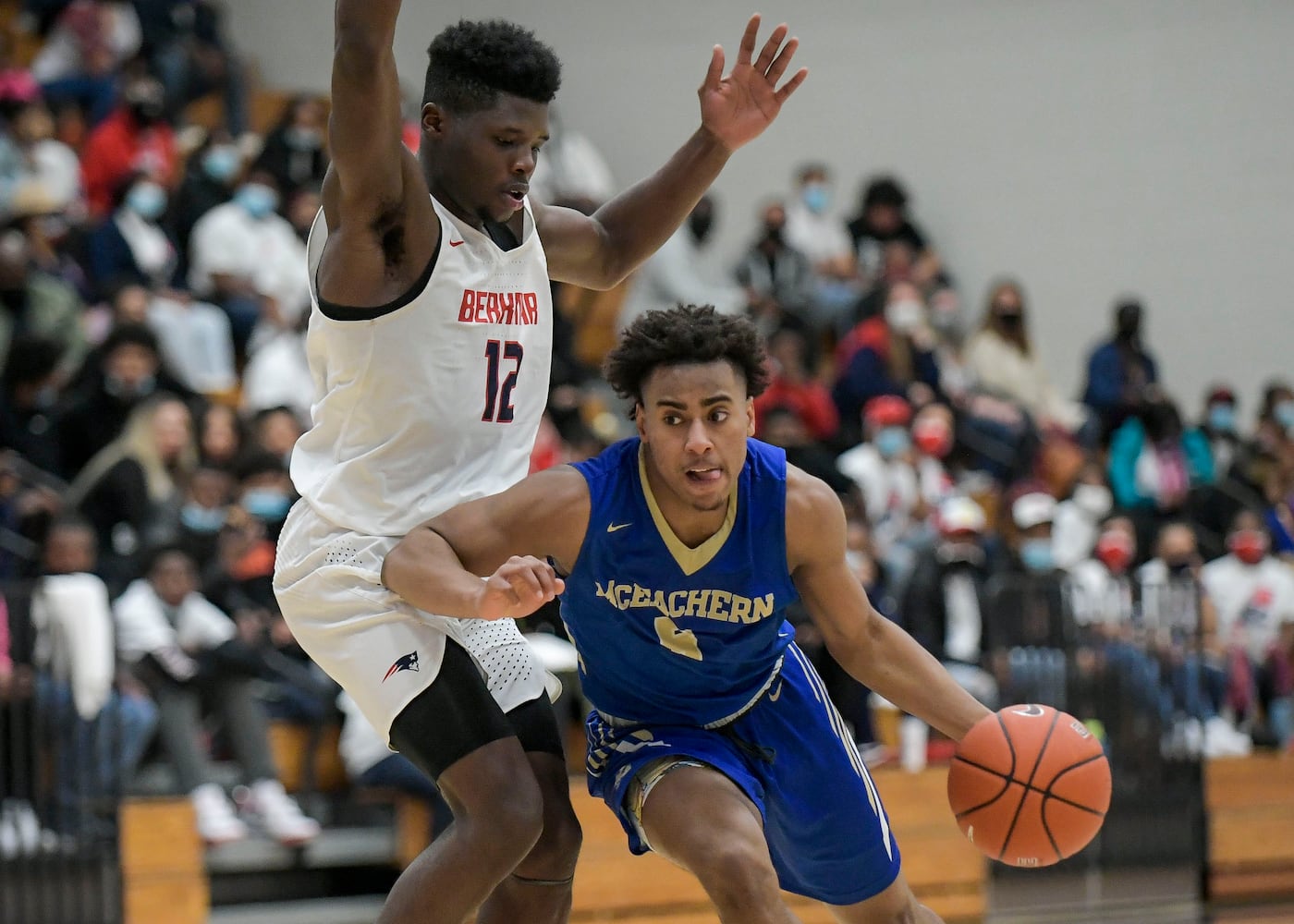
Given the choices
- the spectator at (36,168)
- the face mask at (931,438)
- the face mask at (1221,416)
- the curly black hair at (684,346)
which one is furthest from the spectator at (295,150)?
the curly black hair at (684,346)

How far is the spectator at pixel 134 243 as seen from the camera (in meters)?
10.9

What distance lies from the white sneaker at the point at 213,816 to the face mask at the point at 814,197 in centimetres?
879

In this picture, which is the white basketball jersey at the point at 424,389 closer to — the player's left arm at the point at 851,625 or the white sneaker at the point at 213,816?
the player's left arm at the point at 851,625

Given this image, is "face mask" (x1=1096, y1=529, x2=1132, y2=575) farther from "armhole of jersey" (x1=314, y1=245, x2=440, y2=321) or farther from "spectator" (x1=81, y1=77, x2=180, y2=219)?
"armhole of jersey" (x1=314, y1=245, x2=440, y2=321)

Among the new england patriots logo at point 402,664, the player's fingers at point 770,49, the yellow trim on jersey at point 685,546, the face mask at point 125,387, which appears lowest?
the new england patriots logo at point 402,664

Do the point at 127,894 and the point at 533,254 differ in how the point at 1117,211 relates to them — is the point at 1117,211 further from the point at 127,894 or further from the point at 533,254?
the point at 533,254

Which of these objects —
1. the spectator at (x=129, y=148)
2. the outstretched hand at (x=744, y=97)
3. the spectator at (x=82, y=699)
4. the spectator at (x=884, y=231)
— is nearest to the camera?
the outstretched hand at (x=744, y=97)

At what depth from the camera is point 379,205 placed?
3.76 metres

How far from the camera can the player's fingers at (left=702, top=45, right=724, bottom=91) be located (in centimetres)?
461

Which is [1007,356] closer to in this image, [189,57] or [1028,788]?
[189,57]

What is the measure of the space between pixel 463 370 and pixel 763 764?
1.23 meters

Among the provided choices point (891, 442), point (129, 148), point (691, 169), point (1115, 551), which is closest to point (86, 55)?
point (129, 148)

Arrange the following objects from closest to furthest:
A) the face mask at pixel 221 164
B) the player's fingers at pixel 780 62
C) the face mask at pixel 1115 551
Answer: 1. the player's fingers at pixel 780 62
2. the face mask at pixel 1115 551
3. the face mask at pixel 221 164

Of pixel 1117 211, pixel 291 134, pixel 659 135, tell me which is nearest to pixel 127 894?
pixel 291 134
